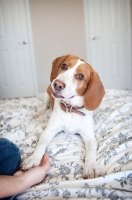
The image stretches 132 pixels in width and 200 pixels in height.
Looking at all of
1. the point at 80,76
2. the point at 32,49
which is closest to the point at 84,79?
the point at 80,76

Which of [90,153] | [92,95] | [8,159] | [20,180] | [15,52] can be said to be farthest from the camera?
[15,52]

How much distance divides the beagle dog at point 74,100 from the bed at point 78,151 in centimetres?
5

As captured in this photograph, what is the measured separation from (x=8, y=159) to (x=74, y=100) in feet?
1.79

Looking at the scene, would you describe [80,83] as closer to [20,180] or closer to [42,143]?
[42,143]

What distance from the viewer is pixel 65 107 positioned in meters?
1.23

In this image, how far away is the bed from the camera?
2.23ft

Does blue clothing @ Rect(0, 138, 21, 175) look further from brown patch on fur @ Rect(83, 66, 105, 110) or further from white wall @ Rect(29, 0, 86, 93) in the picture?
white wall @ Rect(29, 0, 86, 93)

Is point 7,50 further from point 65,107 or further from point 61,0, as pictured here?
point 65,107

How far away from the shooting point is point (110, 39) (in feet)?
12.0

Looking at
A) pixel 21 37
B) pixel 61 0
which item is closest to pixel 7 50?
pixel 21 37

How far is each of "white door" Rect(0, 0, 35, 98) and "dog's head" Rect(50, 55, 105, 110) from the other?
2670 mm

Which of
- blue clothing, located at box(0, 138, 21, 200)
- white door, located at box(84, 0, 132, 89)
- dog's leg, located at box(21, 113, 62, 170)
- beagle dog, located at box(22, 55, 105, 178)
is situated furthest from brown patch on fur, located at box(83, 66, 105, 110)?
white door, located at box(84, 0, 132, 89)

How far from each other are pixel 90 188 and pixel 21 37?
346 cm

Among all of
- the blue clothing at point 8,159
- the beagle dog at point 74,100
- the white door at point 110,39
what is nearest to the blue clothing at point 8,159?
the blue clothing at point 8,159
